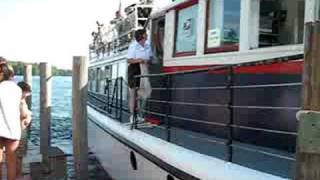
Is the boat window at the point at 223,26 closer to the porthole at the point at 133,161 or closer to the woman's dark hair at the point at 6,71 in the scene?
the porthole at the point at 133,161

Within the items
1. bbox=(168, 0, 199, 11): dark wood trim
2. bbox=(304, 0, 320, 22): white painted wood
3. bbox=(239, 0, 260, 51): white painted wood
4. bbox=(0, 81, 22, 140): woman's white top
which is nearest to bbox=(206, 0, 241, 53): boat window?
bbox=(239, 0, 260, 51): white painted wood

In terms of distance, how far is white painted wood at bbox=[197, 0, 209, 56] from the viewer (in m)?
6.27

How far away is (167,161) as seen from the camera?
5508 millimetres

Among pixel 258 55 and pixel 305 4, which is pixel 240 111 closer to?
pixel 258 55

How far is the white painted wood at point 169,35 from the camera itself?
23.8ft

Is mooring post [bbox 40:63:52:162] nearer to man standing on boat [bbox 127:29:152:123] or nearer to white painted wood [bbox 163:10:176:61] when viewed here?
man standing on boat [bbox 127:29:152:123]

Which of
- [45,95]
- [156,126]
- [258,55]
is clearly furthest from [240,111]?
[45,95]

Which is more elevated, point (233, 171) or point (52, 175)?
point (233, 171)

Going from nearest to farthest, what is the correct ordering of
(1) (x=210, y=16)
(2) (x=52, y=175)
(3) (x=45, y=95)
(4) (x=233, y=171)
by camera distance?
(4) (x=233, y=171) → (1) (x=210, y=16) → (2) (x=52, y=175) → (3) (x=45, y=95)

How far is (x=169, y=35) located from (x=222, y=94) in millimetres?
1861

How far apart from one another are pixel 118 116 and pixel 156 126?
1.92 meters

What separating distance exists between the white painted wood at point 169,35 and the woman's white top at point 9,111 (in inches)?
78.5

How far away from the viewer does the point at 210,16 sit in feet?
20.2

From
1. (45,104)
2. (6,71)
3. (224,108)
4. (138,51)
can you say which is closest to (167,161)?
(224,108)
